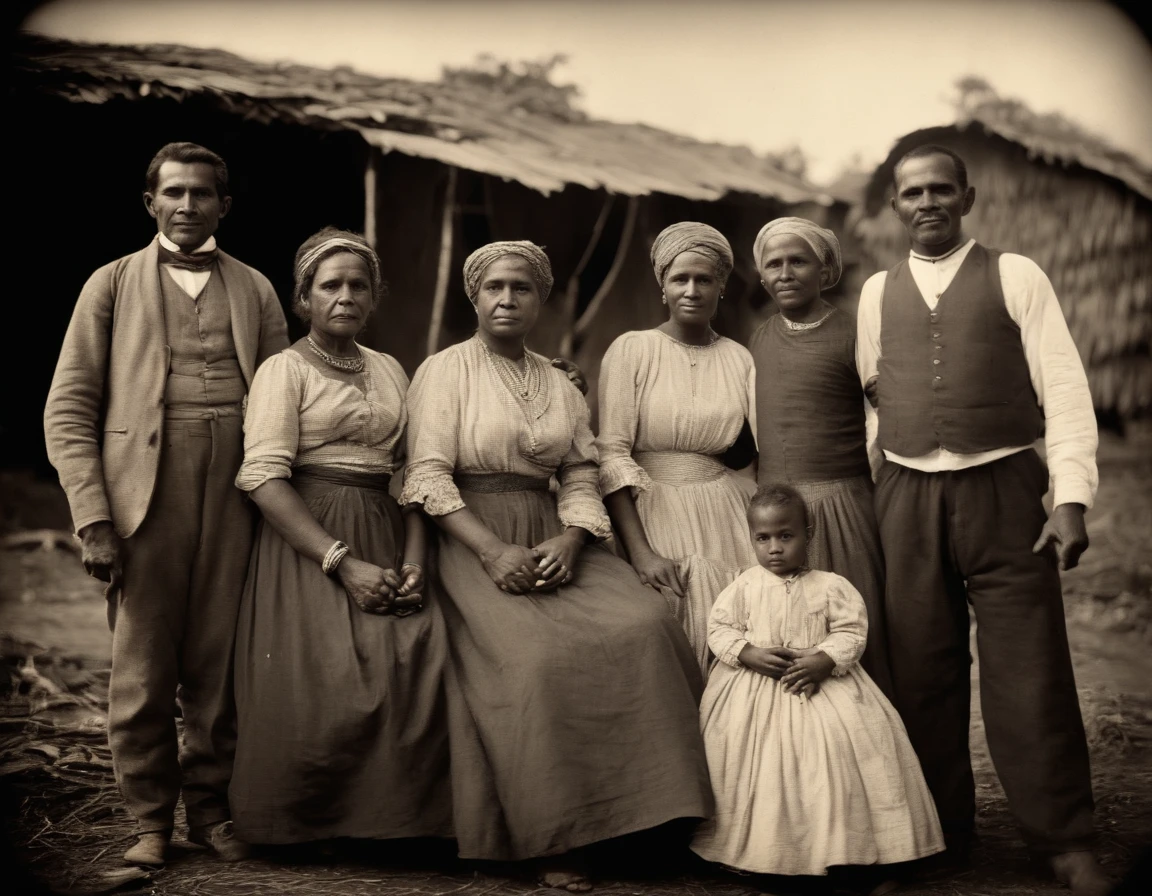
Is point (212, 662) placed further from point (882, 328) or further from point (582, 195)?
point (582, 195)

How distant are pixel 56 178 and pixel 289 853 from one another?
16.0ft

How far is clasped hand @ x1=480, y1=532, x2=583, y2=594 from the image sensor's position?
3301 millimetres

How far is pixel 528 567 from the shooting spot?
3309mm

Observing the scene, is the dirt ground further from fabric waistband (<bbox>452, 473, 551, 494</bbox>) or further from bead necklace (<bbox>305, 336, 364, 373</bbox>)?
bead necklace (<bbox>305, 336, 364, 373</bbox>)

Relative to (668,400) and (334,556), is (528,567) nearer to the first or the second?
(334,556)

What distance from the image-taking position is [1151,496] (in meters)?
8.91

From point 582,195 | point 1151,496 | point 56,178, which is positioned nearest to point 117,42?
point 56,178

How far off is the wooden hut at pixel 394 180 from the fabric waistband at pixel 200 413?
3.11 meters

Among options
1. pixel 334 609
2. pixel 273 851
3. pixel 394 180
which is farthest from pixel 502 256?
pixel 394 180

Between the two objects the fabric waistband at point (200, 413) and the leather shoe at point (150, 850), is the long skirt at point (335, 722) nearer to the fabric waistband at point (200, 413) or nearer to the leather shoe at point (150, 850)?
the leather shoe at point (150, 850)

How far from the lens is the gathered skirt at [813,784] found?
2986 mm

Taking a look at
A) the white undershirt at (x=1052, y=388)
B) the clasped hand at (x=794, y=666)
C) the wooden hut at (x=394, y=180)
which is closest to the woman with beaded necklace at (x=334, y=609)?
the clasped hand at (x=794, y=666)

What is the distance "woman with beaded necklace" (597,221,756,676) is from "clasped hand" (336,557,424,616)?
76 cm

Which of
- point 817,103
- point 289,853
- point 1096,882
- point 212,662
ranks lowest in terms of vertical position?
point 289,853
